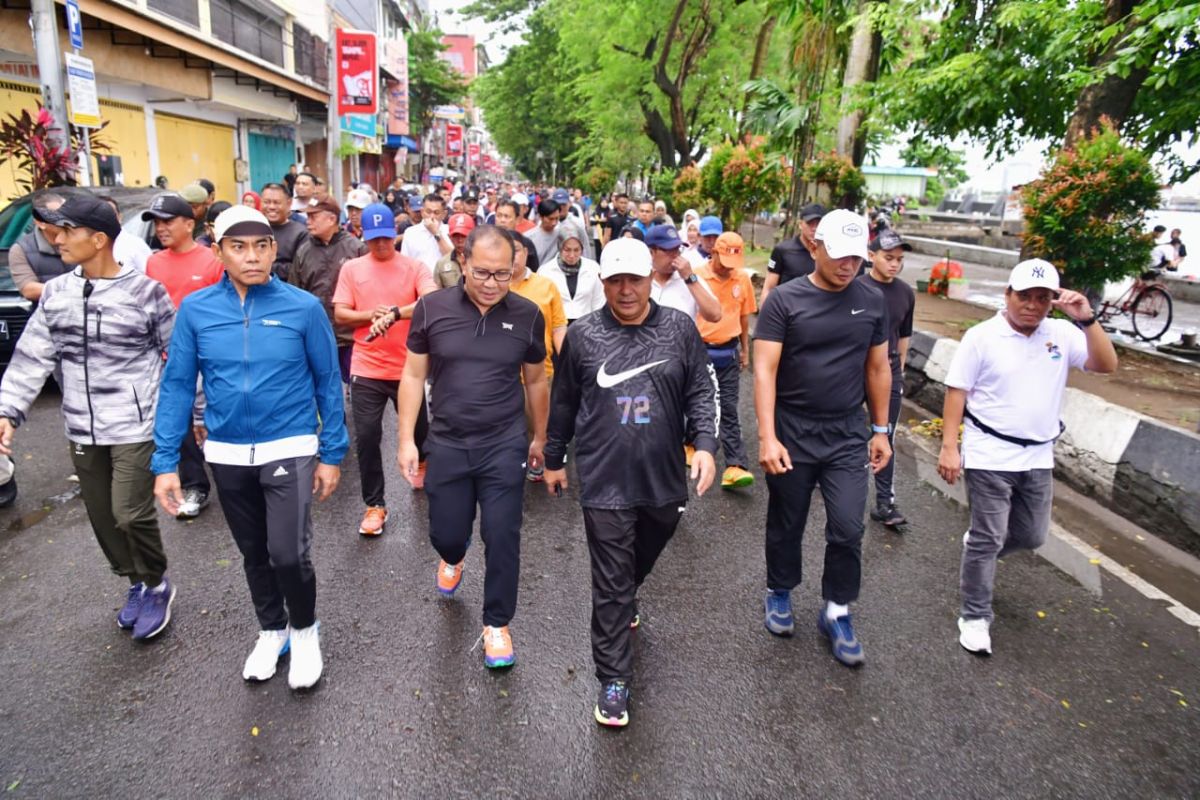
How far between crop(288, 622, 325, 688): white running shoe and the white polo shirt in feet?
10.5

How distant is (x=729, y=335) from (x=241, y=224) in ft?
12.3

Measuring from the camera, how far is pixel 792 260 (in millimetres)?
6457

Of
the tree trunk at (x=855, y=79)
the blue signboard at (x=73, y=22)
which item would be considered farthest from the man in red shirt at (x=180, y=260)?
the tree trunk at (x=855, y=79)

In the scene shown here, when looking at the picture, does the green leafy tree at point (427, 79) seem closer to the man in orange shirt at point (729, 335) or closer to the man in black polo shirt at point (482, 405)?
the man in orange shirt at point (729, 335)

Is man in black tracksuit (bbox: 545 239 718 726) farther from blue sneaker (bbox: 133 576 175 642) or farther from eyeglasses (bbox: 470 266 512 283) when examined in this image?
blue sneaker (bbox: 133 576 175 642)

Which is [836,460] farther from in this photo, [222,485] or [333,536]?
[333,536]

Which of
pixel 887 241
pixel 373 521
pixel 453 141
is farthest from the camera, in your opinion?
pixel 453 141

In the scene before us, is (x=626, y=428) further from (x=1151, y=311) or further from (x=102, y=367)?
(x=1151, y=311)

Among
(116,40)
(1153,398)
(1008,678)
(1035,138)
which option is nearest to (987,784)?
(1008,678)

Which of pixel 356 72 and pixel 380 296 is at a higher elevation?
pixel 356 72

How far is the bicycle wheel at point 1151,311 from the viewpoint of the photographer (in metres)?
12.5

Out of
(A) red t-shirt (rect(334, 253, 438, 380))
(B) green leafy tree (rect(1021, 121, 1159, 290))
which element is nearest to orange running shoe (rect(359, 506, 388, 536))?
(A) red t-shirt (rect(334, 253, 438, 380))

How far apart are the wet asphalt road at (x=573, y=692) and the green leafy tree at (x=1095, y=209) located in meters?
4.57

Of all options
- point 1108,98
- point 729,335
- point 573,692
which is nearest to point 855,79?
point 1108,98
